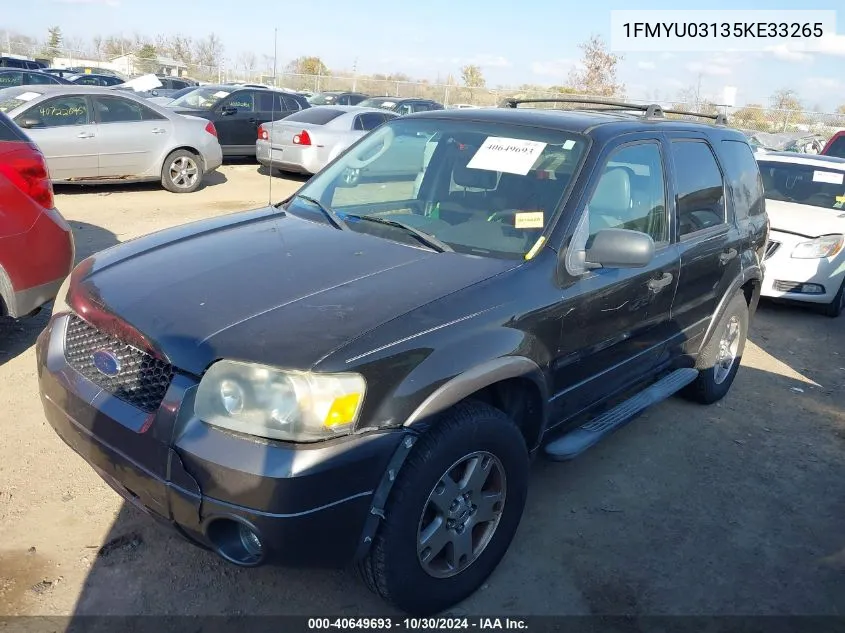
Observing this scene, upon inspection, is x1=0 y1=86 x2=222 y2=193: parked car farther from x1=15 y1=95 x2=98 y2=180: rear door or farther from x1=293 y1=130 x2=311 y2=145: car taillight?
x1=293 y1=130 x2=311 y2=145: car taillight

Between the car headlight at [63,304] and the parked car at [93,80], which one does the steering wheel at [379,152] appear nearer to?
the car headlight at [63,304]

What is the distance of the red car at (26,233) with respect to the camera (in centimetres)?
423

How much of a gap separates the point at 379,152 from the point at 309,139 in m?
9.40

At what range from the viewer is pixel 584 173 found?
130 inches

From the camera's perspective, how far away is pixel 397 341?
240 centimetres

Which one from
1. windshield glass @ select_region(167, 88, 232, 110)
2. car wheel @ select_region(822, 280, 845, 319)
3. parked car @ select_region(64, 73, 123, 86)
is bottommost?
car wheel @ select_region(822, 280, 845, 319)

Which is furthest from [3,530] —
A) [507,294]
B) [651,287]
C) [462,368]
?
[651,287]

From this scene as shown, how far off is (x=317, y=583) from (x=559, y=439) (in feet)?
4.23

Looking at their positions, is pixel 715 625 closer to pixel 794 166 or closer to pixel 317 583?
pixel 317 583

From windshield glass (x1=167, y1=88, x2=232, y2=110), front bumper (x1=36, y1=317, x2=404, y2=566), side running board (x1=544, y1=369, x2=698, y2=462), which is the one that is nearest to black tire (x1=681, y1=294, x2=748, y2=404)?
side running board (x1=544, y1=369, x2=698, y2=462)

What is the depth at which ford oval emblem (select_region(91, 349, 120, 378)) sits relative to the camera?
2.58m

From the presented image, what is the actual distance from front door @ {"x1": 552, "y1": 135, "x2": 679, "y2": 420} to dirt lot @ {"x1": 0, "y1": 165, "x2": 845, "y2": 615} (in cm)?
59

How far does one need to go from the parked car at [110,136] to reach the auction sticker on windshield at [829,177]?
884 centimetres

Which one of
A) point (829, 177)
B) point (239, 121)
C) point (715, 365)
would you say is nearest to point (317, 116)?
point (239, 121)
